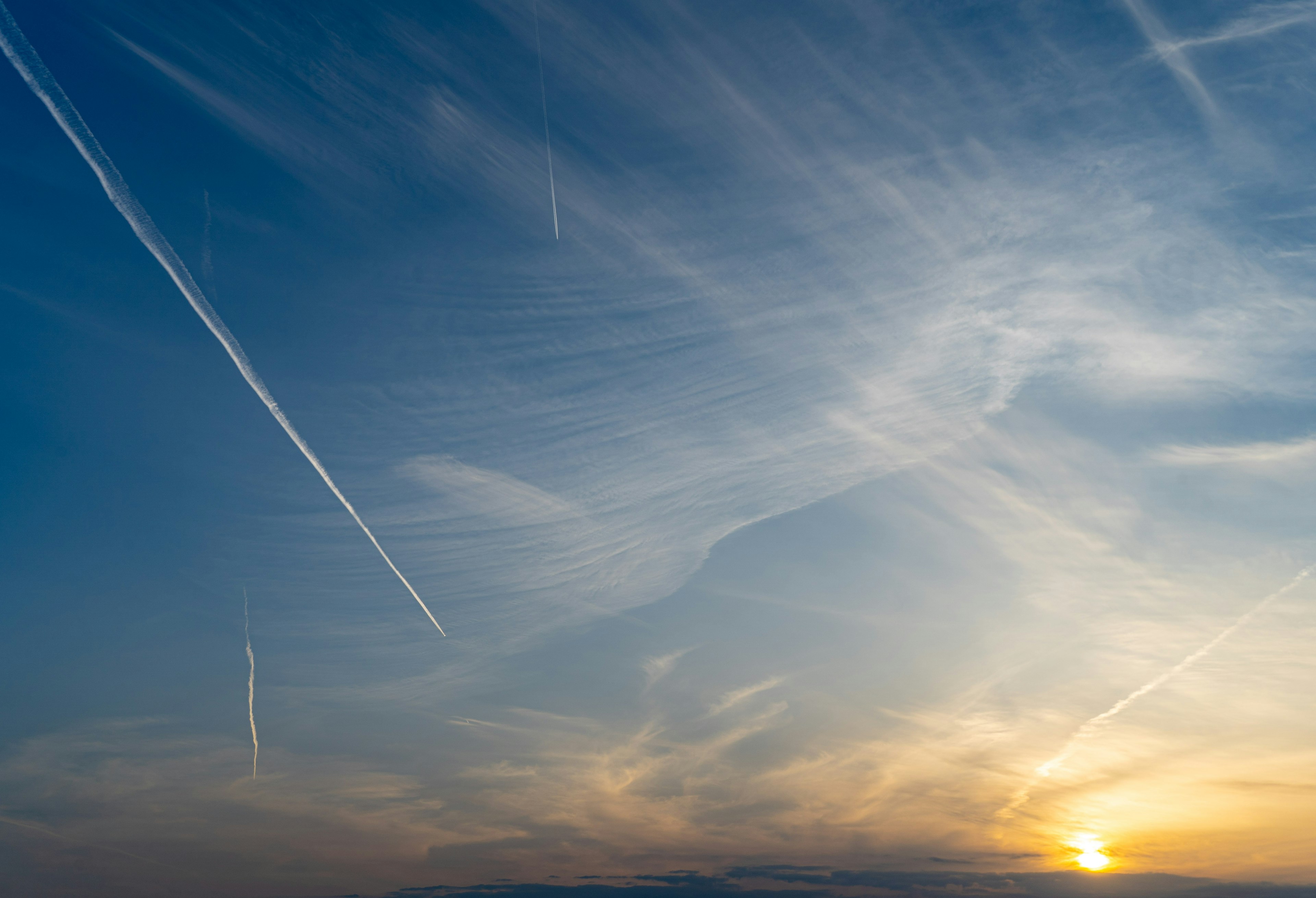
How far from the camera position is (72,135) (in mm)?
39188

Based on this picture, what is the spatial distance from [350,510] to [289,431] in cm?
660

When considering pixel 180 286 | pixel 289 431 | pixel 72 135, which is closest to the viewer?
pixel 72 135

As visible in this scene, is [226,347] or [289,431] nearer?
[226,347]

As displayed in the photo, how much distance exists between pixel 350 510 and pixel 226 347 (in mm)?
13234

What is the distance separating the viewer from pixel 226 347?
48.1m

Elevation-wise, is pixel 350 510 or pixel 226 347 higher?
pixel 226 347

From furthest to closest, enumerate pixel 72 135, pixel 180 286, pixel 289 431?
pixel 289 431 → pixel 180 286 → pixel 72 135

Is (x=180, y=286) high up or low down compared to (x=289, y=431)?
up

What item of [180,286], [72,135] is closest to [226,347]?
[180,286]

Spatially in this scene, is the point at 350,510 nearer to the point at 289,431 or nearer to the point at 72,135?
the point at 289,431

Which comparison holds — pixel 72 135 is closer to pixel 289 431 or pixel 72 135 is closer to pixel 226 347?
pixel 226 347

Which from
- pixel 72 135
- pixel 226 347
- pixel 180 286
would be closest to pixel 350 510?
pixel 226 347

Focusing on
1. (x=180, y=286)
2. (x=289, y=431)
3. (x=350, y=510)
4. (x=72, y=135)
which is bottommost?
(x=350, y=510)

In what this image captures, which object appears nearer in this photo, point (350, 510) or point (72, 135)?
point (72, 135)
